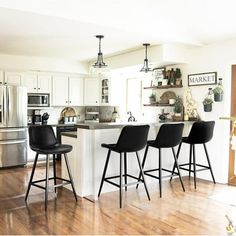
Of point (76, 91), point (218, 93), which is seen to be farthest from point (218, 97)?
point (76, 91)

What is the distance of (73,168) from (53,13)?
212 cm

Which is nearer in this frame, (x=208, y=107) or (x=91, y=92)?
(x=208, y=107)

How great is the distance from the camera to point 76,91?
7.01m

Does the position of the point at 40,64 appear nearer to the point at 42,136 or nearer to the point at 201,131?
the point at 42,136

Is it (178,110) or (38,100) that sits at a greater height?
(38,100)

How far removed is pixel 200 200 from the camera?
385 cm

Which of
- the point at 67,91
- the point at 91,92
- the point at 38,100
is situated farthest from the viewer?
the point at 91,92

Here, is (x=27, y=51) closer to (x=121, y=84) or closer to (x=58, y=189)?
(x=121, y=84)

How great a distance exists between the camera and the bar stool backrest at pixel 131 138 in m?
3.58

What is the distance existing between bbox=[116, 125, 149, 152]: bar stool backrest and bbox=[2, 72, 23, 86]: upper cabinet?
11.6ft

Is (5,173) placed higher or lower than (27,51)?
lower

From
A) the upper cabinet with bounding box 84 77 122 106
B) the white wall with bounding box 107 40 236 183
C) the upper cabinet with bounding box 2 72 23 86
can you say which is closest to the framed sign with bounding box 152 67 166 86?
the white wall with bounding box 107 40 236 183

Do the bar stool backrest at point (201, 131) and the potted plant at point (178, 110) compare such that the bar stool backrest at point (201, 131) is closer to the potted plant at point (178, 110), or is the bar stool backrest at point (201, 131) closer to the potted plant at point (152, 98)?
the potted plant at point (178, 110)

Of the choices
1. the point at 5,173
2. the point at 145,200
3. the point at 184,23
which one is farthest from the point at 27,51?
the point at 145,200
